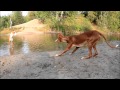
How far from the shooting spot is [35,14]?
34.5 m

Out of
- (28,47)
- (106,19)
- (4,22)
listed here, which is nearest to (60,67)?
(28,47)

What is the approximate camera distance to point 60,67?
8.77 meters

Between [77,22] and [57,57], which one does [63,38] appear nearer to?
[57,57]

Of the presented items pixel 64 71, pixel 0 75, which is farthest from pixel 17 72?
pixel 64 71

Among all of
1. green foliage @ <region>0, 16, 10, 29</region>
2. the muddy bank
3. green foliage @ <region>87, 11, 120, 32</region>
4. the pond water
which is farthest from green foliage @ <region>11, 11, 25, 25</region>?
the muddy bank

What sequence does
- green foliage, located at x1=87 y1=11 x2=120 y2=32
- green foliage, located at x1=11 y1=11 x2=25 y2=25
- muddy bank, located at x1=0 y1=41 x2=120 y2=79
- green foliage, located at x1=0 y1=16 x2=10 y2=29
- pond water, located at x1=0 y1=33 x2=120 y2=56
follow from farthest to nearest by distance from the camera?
green foliage, located at x1=11 y1=11 x2=25 y2=25 → green foliage, located at x1=0 y1=16 x2=10 y2=29 → green foliage, located at x1=87 y1=11 x2=120 y2=32 → pond water, located at x1=0 y1=33 x2=120 y2=56 → muddy bank, located at x1=0 y1=41 x2=120 y2=79

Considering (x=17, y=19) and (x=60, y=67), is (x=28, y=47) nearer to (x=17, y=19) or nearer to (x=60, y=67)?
(x=60, y=67)

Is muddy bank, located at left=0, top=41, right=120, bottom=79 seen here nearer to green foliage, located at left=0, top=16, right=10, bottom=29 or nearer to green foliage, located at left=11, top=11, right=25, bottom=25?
green foliage, located at left=0, top=16, right=10, bottom=29

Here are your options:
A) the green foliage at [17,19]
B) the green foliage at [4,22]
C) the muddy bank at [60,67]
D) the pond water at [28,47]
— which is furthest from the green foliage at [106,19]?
the muddy bank at [60,67]

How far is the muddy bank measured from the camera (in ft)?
26.6

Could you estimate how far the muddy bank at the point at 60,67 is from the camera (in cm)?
809

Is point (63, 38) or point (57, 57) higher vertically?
point (63, 38)

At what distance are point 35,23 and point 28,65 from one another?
23.2 m
